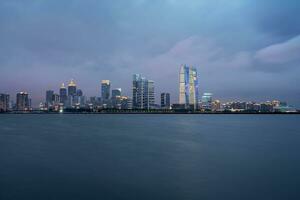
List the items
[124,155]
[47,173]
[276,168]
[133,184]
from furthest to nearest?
[124,155]
[276,168]
[47,173]
[133,184]

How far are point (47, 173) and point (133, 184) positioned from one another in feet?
19.3

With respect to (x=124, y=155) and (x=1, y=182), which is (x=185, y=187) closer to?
(x=1, y=182)

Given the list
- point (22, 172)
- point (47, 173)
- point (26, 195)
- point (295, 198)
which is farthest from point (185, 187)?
point (22, 172)

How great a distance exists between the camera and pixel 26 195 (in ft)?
43.3

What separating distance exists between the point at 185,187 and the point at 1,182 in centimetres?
923

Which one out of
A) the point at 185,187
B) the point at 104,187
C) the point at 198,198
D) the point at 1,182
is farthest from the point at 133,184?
the point at 1,182

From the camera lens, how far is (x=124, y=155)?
2488 centimetres

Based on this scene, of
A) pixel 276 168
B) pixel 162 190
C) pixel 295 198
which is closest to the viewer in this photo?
pixel 295 198

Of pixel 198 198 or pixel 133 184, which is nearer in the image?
pixel 198 198

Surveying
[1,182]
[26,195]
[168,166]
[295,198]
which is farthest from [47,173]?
[295,198]

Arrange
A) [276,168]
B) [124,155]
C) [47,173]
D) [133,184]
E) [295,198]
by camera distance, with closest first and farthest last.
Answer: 1. [295,198]
2. [133,184]
3. [47,173]
4. [276,168]
5. [124,155]

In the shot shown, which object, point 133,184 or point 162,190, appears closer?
point 162,190

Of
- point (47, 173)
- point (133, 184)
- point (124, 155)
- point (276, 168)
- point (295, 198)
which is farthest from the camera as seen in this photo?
point (124, 155)

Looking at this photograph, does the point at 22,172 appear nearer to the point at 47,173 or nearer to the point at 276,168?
the point at 47,173
